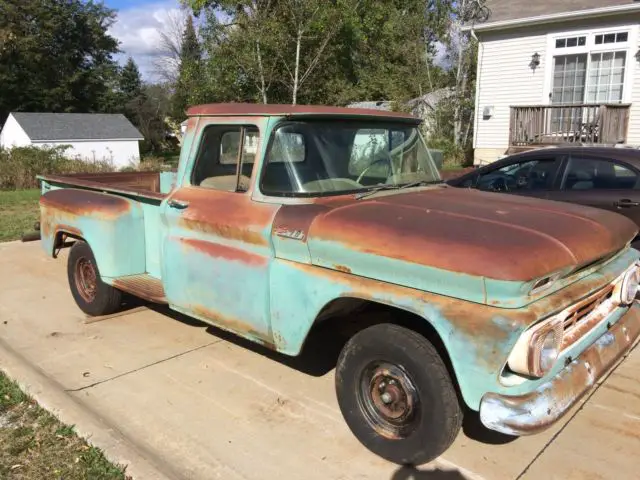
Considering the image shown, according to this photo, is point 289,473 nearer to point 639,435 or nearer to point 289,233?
point 289,233

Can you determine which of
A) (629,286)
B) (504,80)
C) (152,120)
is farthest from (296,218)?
(152,120)

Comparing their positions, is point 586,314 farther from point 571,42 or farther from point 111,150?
point 111,150

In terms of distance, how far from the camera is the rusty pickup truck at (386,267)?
2504 millimetres

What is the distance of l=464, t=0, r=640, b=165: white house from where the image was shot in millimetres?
13344

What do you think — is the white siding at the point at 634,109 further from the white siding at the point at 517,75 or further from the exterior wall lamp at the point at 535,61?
the exterior wall lamp at the point at 535,61

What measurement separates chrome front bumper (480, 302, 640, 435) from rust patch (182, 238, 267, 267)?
1588mm

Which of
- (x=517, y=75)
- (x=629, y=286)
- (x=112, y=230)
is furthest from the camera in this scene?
(x=517, y=75)

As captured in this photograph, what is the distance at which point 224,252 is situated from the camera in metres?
3.63

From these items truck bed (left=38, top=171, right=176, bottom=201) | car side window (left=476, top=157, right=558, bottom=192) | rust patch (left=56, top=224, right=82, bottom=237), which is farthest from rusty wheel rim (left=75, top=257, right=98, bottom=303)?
car side window (left=476, top=157, right=558, bottom=192)

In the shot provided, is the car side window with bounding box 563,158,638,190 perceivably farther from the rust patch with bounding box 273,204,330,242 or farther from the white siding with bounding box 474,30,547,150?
the white siding with bounding box 474,30,547,150

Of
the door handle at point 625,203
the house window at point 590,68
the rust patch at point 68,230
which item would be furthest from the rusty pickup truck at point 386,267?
the house window at point 590,68

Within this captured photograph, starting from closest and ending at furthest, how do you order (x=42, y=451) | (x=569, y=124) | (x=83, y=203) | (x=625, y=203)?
(x=42, y=451) < (x=83, y=203) < (x=625, y=203) < (x=569, y=124)

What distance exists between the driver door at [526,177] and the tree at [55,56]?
130 ft

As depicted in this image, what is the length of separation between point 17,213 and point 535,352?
38.8ft
